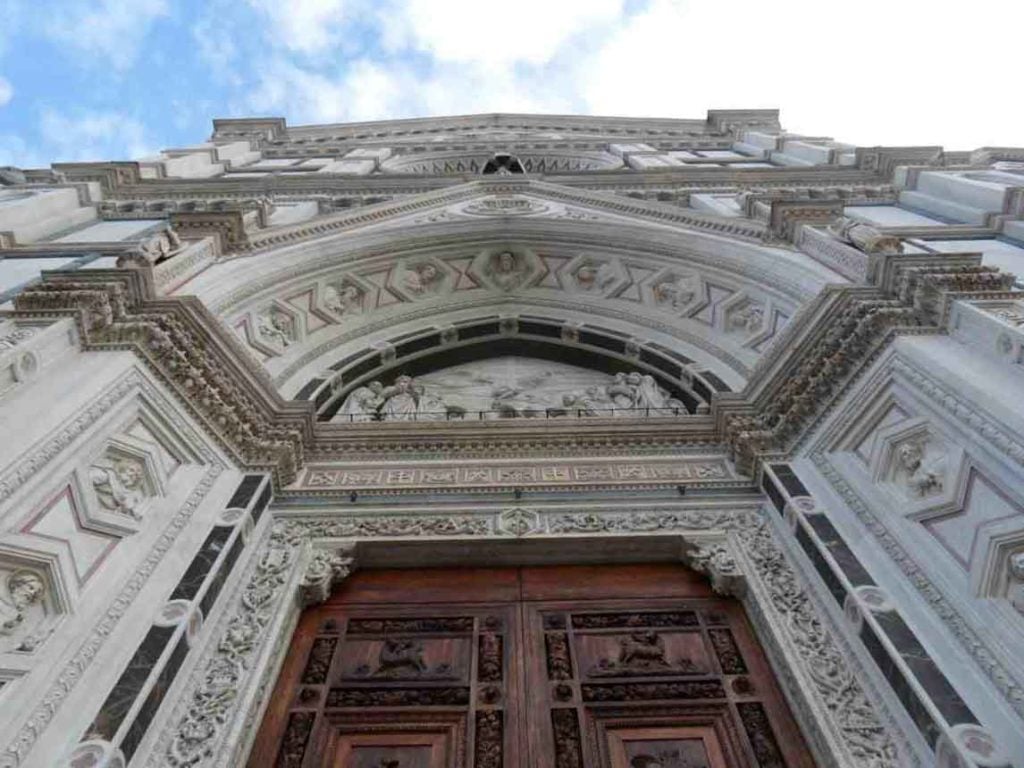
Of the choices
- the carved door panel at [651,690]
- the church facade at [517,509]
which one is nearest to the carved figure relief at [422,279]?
the church facade at [517,509]

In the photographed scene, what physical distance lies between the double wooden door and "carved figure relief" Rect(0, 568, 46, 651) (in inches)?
62.8

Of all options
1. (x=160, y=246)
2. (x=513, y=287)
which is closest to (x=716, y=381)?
(x=513, y=287)

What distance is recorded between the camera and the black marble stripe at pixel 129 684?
4.27m

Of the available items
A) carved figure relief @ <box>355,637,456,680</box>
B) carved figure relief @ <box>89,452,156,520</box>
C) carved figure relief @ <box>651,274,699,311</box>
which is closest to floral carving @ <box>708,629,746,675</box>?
carved figure relief @ <box>355,637,456,680</box>

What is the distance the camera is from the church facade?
15.3ft

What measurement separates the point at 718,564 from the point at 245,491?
419 cm

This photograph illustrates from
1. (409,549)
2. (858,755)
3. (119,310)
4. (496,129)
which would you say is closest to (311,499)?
(409,549)

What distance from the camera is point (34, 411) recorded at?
196 inches

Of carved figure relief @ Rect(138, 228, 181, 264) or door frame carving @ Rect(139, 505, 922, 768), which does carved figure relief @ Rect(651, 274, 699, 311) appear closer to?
door frame carving @ Rect(139, 505, 922, 768)

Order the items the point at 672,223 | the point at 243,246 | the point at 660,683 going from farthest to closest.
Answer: the point at 672,223 < the point at 243,246 < the point at 660,683

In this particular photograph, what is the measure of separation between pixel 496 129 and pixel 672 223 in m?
20.6

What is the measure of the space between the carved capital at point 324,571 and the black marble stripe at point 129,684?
1235 millimetres

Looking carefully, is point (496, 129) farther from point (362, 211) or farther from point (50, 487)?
point (50, 487)

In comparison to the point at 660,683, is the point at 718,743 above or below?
below
